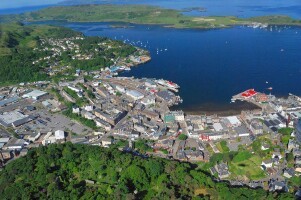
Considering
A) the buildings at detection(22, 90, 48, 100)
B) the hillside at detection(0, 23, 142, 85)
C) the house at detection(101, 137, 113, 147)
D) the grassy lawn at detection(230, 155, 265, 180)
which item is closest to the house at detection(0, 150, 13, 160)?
the house at detection(101, 137, 113, 147)

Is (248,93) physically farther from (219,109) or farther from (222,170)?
(222,170)

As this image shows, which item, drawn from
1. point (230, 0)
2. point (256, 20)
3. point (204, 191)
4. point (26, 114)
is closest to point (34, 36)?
point (26, 114)

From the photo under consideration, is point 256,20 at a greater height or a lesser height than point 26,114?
greater

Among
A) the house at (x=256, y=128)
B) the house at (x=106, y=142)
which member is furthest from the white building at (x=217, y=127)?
the house at (x=106, y=142)

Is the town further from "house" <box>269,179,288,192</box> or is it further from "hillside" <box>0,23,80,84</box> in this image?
"hillside" <box>0,23,80,84</box>

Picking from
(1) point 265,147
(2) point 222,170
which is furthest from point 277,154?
(2) point 222,170

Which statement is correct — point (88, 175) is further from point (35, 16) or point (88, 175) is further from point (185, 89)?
point (35, 16)

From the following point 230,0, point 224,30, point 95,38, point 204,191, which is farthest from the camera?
point 230,0

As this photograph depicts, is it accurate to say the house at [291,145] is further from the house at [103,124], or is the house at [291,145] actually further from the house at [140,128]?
the house at [103,124]
